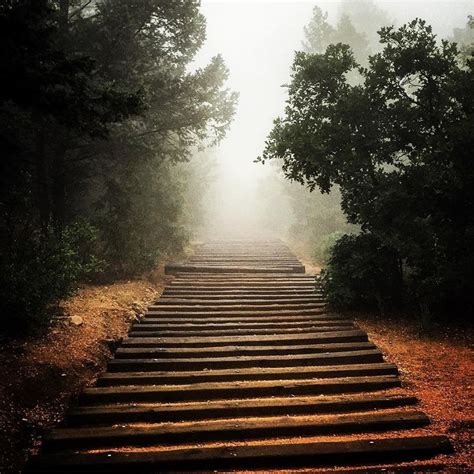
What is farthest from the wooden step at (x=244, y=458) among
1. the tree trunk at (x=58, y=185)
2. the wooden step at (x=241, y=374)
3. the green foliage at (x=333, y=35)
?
the green foliage at (x=333, y=35)

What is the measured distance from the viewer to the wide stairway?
3.63 metres

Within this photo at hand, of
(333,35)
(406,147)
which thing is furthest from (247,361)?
(333,35)

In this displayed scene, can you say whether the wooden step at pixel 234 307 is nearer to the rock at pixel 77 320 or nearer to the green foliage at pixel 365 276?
the green foliage at pixel 365 276

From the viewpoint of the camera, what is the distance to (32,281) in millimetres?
5898

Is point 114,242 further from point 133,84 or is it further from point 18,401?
point 18,401

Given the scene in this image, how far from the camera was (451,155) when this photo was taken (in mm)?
6699

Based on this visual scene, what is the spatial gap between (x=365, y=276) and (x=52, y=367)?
242 inches

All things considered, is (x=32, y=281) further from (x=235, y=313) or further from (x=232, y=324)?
(x=235, y=313)

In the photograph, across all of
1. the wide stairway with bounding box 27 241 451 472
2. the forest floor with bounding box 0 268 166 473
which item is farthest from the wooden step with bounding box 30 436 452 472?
the forest floor with bounding box 0 268 166 473

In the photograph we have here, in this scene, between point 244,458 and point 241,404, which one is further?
point 241,404

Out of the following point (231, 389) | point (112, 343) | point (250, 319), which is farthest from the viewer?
point (250, 319)

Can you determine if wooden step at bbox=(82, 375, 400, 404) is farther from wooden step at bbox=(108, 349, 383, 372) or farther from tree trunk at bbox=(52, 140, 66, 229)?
tree trunk at bbox=(52, 140, 66, 229)

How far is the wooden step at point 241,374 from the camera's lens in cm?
519

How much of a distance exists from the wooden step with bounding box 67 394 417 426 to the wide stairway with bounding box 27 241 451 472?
0.01 meters
